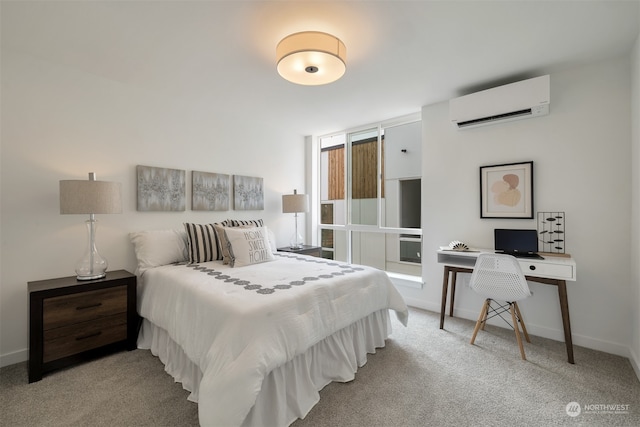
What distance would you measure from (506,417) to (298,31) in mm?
2808

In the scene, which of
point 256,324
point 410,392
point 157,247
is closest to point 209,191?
point 157,247

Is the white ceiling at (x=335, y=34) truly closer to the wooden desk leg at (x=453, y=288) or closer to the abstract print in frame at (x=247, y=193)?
the abstract print in frame at (x=247, y=193)

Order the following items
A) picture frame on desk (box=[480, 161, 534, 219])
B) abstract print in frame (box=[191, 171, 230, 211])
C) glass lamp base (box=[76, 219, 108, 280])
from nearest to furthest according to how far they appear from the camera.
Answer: glass lamp base (box=[76, 219, 108, 280])
picture frame on desk (box=[480, 161, 534, 219])
abstract print in frame (box=[191, 171, 230, 211])

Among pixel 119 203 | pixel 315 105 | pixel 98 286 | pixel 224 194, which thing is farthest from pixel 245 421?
pixel 315 105

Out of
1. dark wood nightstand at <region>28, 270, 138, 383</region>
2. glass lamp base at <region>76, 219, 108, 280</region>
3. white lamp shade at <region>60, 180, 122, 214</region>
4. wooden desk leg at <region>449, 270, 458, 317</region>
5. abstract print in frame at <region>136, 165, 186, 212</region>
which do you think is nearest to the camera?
dark wood nightstand at <region>28, 270, 138, 383</region>

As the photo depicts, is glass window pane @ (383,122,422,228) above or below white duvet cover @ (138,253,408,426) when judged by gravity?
above

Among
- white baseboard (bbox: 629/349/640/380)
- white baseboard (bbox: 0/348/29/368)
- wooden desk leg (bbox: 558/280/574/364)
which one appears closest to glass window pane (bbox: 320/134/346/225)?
wooden desk leg (bbox: 558/280/574/364)

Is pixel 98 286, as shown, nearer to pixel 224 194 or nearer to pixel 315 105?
pixel 224 194

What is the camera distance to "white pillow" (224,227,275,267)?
2729 mm

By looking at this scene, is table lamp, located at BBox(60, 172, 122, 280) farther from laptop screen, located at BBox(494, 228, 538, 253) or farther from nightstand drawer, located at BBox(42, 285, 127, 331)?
laptop screen, located at BBox(494, 228, 538, 253)

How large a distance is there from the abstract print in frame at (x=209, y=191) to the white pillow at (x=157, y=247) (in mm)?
555

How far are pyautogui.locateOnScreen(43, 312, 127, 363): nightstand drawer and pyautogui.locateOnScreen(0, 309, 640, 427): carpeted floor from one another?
5.6 inches

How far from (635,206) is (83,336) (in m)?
4.45

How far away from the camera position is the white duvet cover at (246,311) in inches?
55.5
